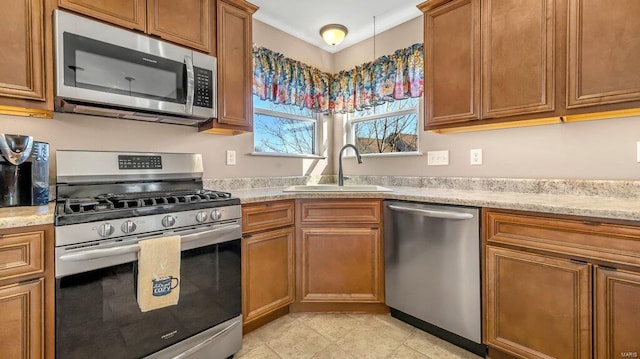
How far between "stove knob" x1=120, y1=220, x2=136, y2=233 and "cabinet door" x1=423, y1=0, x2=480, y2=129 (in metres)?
1.97

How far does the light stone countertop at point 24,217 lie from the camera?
1064 millimetres

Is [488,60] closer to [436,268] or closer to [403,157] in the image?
[403,157]

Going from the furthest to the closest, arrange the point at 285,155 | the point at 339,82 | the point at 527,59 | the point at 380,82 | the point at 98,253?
the point at 339,82, the point at 285,155, the point at 380,82, the point at 527,59, the point at 98,253

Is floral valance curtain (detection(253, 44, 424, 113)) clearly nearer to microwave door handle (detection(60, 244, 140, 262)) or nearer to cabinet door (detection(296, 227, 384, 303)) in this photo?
cabinet door (detection(296, 227, 384, 303))

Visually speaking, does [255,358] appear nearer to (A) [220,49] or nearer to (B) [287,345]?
(B) [287,345]

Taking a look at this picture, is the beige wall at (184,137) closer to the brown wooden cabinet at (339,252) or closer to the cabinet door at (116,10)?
the cabinet door at (116,10)

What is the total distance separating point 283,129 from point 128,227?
1.87 meters

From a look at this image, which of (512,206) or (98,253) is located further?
(512,206)

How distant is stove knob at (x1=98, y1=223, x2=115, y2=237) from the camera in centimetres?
122

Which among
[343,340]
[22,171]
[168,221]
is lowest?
[343,340]

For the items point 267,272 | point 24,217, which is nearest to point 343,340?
point 267,272

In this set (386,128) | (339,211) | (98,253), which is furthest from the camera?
(386,128)

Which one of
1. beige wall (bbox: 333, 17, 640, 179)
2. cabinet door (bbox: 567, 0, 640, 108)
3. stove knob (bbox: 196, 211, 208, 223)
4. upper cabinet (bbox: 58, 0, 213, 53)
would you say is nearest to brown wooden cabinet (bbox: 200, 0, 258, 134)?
upper cabinet (bbox: 58, 0, 213, 53)

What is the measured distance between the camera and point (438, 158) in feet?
8.08
